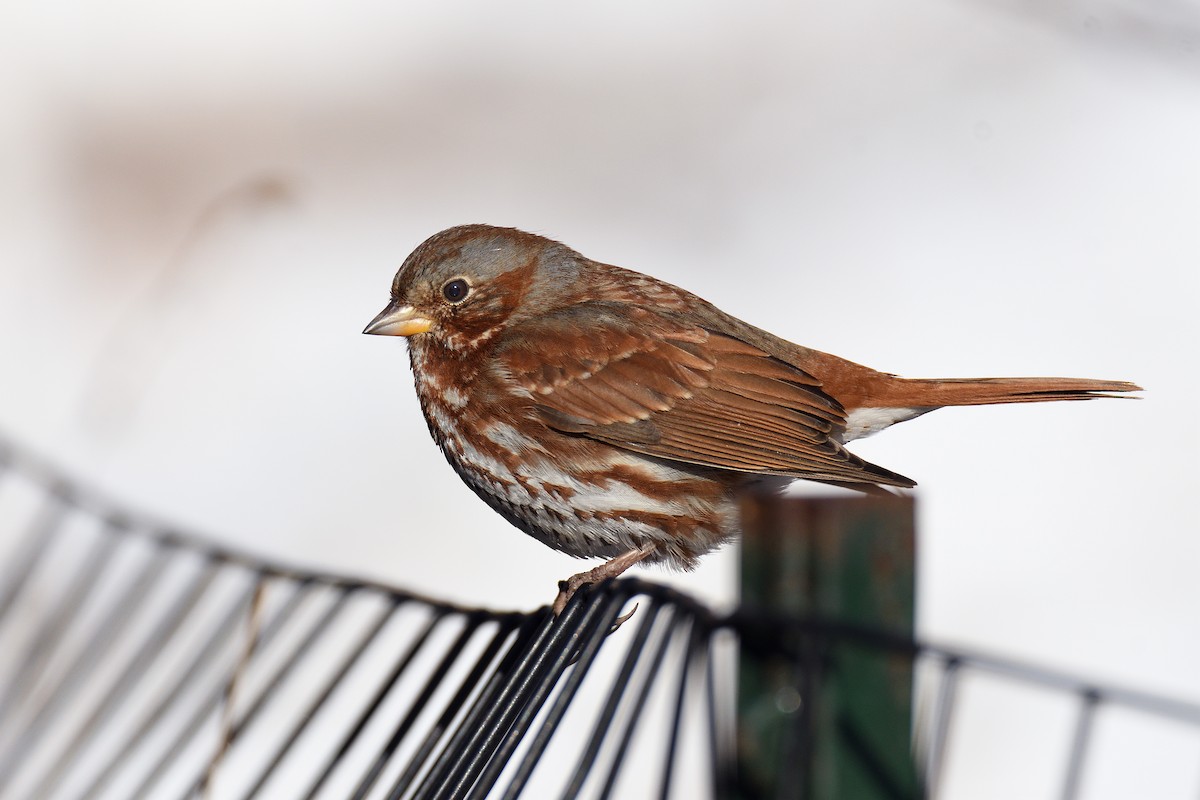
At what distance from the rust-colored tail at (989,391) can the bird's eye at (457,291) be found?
2.65ft

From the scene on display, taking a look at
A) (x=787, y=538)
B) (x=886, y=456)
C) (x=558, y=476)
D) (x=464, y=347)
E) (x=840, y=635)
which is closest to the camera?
(x=840, y=635)

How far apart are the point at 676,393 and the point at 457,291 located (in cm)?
48

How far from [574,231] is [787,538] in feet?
12.3

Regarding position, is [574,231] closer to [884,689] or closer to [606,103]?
[606,103]

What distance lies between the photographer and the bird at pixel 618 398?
2.49 metres

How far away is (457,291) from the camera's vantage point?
8.93 ft

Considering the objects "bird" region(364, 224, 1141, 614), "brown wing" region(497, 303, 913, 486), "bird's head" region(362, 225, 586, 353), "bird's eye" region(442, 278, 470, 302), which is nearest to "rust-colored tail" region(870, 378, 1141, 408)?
"bird" region(364, 224, 1141, 614)

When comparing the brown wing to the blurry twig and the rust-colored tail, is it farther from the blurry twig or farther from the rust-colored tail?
the blurry twig

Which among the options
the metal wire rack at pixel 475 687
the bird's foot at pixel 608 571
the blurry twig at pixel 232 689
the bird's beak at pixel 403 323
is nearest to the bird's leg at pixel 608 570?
the bird's foot at pixel 608 571

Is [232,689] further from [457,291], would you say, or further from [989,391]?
[989,391]

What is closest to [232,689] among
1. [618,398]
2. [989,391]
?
[618,398]

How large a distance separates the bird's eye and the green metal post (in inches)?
53.6

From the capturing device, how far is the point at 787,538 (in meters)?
1.43

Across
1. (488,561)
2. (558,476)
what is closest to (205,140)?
(488,561)
